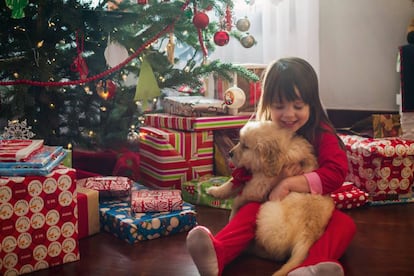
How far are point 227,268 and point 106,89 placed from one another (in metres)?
0.85

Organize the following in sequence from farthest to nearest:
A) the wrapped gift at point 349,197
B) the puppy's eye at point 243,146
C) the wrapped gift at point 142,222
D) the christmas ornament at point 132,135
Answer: the christmas ornament at point 132,135
the wrapped gift at point 349,197
the wrapped gift at point 142,222
the puppy's eye at point 243,146

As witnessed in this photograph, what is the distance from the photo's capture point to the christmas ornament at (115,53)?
165cm

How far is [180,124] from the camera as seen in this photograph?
1.84 meters

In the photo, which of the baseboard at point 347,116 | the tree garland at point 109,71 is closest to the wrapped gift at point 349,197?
the baseboard at point 347,116

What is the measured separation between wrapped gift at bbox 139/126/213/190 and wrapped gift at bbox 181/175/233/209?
6 cm

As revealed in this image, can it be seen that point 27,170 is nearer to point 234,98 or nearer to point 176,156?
point 176,156

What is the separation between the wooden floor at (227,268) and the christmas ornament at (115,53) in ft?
1.86

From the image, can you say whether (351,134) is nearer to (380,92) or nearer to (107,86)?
(380,92)

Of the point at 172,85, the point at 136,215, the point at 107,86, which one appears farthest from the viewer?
the point at 172,85

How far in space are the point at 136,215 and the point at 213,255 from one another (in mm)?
360

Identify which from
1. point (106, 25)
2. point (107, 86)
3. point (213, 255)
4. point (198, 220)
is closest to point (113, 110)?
point (107, 86)

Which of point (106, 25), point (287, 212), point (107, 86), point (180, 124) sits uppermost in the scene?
point (106, 25)

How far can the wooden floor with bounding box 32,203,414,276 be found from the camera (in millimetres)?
1169

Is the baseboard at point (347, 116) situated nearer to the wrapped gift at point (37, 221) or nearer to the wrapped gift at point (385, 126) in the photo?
the wrapped gift at point (385, 126)
